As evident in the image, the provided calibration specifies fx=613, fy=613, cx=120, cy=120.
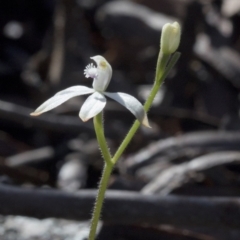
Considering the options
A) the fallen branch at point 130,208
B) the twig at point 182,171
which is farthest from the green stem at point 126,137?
the twig at point 182,171

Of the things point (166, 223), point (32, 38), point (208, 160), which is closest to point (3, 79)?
point (32, 38)

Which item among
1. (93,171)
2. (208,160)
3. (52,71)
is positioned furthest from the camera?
(52,71)

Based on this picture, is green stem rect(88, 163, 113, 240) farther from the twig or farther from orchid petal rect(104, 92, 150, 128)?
the twig

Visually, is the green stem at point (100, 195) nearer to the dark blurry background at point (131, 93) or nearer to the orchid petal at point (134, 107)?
the orchid petal at point (134, 107)

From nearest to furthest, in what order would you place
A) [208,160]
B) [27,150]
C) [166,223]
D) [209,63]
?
[166,223] < [208,160] < [27,150] < [209,63]

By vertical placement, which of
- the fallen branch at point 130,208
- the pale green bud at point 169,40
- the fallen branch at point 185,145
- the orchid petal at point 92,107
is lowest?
the orchid petal at point 92,107

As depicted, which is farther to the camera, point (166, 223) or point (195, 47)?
point (195, 47)

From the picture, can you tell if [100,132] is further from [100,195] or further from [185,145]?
[185,145]

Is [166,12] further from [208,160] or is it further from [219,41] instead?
[208,160]
